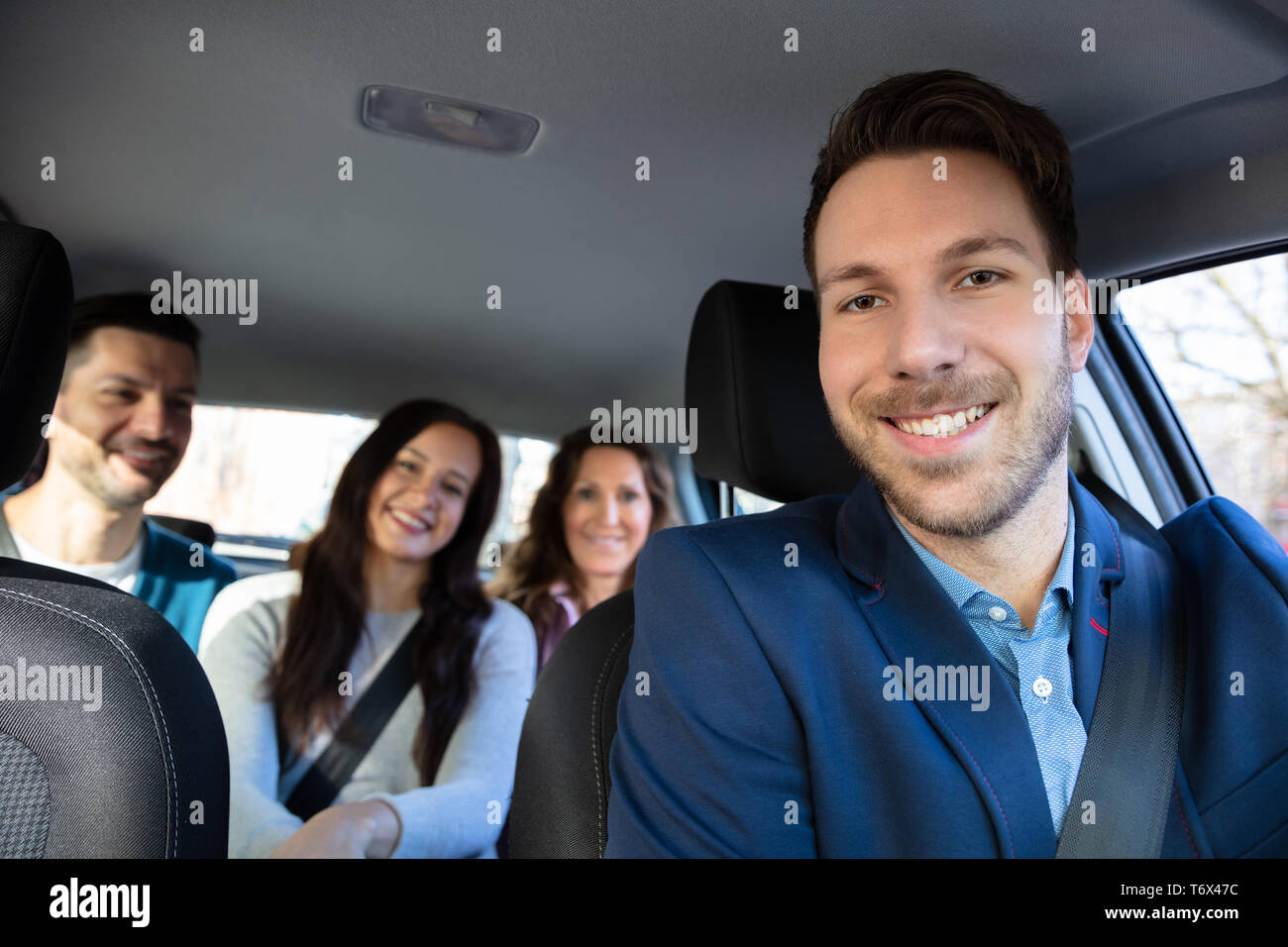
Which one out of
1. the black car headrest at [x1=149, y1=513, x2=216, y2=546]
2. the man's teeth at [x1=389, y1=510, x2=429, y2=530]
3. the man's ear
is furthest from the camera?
the black car headrest at [x1=149, y1=513, x2=216, y2=546]

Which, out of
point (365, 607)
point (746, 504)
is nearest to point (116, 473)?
point (365, 607)

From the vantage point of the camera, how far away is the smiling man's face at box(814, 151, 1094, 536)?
101 centimetres

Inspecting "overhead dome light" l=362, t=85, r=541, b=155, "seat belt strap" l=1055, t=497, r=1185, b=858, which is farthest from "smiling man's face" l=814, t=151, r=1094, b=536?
"overhead dome light" l=362, t=85, r=541, b=155

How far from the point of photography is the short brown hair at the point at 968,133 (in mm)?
1102

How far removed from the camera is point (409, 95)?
1.41 meters

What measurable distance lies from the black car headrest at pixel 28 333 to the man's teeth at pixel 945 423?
990 millimetres

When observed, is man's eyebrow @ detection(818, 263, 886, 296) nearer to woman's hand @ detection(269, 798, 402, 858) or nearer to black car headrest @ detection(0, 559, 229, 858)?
black car headrest @ detection(0, 559, 229, 858)

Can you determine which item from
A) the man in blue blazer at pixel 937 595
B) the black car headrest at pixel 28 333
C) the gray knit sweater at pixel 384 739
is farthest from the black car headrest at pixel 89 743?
the gray knit sweater at pixel 384 739

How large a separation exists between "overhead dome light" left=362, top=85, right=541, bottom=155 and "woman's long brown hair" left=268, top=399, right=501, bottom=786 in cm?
102

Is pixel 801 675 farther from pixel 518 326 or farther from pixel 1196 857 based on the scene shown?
pixel 518 326

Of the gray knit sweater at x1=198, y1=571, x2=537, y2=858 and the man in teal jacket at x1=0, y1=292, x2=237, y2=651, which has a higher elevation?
the man in teal jacket at x1=0, y1=292, x2=237, y2=651

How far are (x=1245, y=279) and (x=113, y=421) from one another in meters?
2.17
